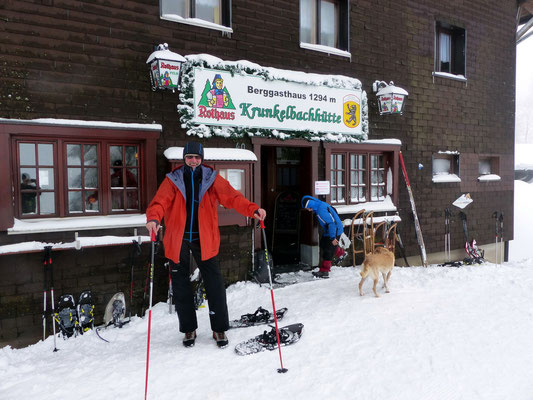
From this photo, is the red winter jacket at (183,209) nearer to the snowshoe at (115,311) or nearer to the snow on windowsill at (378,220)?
the snowshoe at (115,311)

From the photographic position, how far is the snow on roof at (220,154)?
18.9ft

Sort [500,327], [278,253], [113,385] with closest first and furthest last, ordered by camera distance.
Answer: [113,385] → [500,327] → [278,253]

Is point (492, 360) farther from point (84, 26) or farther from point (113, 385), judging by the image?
point (84, 26)

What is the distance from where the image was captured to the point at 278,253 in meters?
8.31

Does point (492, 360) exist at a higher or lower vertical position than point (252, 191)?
lower

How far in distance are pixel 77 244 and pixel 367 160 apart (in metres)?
5.50

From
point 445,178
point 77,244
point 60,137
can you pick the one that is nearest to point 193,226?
point 77,244

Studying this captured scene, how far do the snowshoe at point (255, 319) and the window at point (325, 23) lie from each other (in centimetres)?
497

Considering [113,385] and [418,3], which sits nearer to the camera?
[113,385]

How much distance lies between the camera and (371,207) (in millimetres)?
8023

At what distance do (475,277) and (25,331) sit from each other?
6.61m

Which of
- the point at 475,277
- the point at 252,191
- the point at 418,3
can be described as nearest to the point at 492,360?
the point at 475,277

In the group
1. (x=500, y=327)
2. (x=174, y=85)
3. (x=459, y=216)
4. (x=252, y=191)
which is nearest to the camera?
(x=500, y=327)

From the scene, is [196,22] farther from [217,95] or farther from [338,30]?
[338,30]
